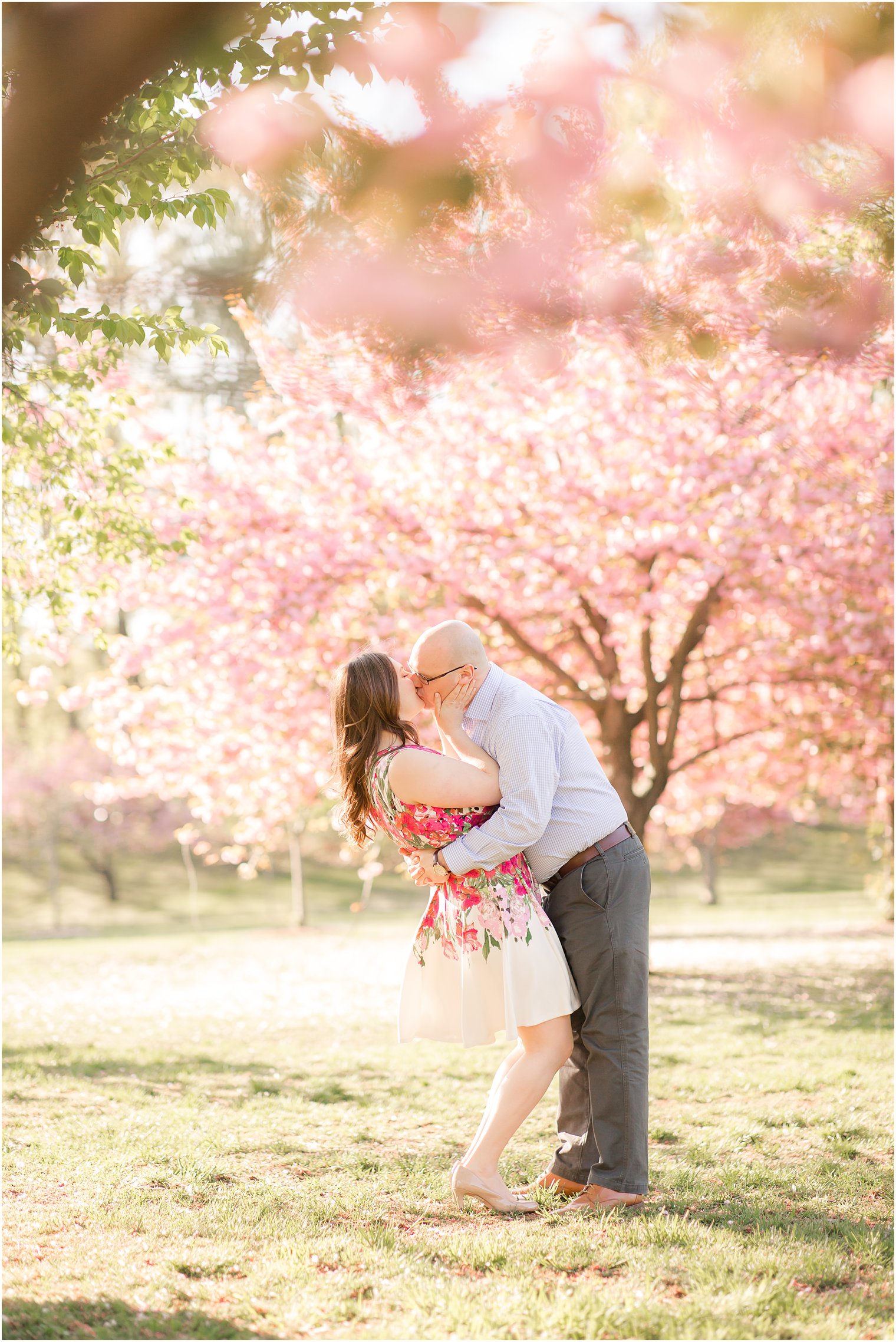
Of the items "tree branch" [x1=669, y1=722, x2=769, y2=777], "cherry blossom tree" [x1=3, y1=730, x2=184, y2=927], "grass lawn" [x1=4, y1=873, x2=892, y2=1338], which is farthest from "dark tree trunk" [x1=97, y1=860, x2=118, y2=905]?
"tree branch" [x1=669, y1=722, x2=769, y2=777]

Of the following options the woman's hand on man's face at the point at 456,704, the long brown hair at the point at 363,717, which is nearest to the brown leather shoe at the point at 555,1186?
the long brown hair at the point at 363,717

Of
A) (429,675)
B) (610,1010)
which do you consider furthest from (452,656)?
(610,1010)

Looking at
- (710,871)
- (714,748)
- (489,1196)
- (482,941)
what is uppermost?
(714,748)

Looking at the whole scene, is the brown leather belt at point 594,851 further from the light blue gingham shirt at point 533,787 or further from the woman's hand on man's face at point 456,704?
the woman's hand on man's face at point 456,704

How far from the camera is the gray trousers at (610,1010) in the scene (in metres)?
3.77

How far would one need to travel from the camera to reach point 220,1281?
3.18m

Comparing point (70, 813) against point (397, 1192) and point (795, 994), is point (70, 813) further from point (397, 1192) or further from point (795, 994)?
point (397, 1192)

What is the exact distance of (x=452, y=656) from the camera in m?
3.85

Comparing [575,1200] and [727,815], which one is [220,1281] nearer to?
[575,1200]

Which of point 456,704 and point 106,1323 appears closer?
point 106,1323

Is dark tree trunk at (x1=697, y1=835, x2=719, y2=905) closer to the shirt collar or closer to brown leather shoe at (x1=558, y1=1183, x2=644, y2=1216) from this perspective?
brown leather shoe at (x1=558, y1=1183, x2=644, y2=1216)

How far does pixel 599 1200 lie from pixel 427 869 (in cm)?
128

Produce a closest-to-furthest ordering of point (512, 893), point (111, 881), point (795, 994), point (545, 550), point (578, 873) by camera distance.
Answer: point (512, 893), point (578, 873), point (545, 550), point (795, 994), point (111, 881)

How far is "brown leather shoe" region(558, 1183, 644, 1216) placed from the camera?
3.70 meters
